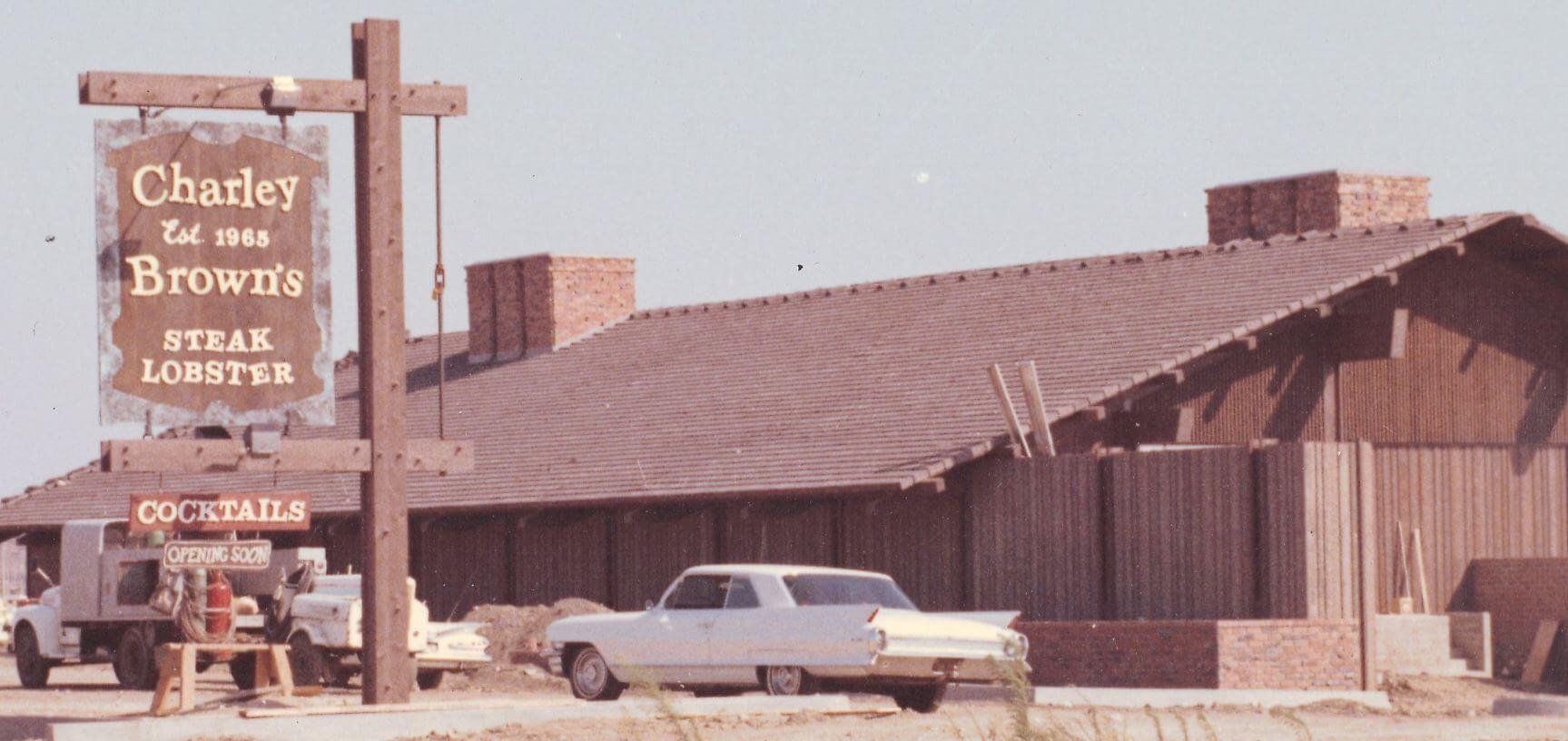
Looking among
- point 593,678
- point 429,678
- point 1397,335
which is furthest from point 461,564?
point 1397,335

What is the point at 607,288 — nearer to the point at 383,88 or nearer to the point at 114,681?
the point at 114,681

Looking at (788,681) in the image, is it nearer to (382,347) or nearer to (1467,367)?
(382,347)

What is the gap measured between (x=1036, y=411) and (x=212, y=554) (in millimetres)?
10815

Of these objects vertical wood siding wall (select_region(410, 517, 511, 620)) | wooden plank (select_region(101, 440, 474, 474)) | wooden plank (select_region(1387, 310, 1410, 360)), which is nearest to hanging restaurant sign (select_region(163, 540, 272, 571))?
wooden plank (select_region(101, 440, 474, 474))

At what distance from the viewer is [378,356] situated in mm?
21906

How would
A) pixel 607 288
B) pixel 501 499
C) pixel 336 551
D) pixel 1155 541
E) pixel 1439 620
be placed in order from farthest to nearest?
pixel 607 288 < pixel 336 551 < pixel 501 499 < pixel 1439 620 < pixel 1155 541

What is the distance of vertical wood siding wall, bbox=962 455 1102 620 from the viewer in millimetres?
30656

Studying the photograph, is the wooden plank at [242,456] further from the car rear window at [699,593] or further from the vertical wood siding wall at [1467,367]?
the vertical wood siding wall at [1467,367]

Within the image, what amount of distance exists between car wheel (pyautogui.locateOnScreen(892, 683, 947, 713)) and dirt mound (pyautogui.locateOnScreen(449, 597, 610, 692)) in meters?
8.53

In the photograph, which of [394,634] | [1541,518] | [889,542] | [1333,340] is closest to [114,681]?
[889,542]

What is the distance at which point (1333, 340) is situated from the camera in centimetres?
3438

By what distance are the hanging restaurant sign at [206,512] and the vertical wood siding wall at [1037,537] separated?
10490 millimetres

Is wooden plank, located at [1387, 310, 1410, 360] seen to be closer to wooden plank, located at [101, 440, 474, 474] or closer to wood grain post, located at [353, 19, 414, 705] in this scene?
wooden plank, located at [101, 440, 474, 474]

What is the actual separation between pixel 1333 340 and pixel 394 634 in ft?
54.1
